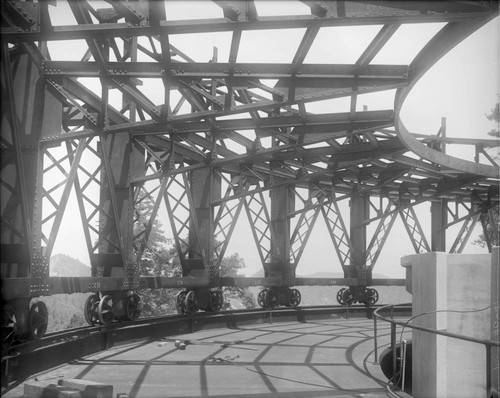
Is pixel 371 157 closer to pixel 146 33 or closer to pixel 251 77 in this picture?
pixel 251 77

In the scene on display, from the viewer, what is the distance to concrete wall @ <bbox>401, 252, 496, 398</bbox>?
27.2 ft

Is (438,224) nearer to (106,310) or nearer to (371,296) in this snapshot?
(371,296)

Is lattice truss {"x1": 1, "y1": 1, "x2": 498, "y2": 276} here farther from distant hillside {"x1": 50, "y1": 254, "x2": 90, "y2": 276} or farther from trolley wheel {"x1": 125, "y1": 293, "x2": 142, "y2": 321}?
distant hillside {"x1": 50, "y1": 254, "x2": 90, "y2": 276}

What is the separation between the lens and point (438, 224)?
28.4 metres

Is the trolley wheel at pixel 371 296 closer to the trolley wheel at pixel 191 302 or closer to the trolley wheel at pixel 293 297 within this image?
the trolley wheel at pixel 293 297

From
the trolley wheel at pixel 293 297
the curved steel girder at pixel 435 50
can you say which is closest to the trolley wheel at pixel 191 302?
the trolley wheel at pixel 293 297

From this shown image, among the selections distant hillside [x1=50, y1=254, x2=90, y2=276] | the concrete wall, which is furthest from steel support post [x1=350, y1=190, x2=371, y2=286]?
distant hillside [x1=50, y1=254, x2=90, y2=276]

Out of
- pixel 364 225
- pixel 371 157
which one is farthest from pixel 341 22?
pixel 364 225

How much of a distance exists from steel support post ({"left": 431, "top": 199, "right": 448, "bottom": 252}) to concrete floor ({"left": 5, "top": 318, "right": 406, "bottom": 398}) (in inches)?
555

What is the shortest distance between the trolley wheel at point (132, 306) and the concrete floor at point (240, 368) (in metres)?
0.75

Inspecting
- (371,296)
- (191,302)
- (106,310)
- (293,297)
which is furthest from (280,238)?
(106,310)

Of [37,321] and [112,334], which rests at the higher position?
[37,321]

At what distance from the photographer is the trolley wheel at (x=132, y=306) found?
13.3 m

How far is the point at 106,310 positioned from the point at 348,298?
14.1 m
